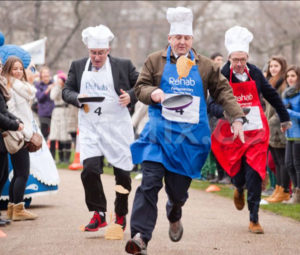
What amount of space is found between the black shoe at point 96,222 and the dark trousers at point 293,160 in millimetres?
3601

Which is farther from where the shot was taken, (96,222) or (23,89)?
(23,89)

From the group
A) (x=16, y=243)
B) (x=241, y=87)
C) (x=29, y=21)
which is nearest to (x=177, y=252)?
(x=16, y=243)

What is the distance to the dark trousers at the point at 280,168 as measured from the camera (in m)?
11.2

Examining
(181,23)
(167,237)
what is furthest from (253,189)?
(181,23)

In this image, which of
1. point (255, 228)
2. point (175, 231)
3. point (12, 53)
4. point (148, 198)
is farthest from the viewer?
point (12, 53)

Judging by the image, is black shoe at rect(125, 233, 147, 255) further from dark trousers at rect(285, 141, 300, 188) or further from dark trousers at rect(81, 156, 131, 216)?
dark trousers at rect(285, 141, 300, 188)

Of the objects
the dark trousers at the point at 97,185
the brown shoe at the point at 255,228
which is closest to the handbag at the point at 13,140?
the dark trousers at the point at 97,185

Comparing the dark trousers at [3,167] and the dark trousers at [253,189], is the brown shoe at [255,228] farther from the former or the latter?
the dark trousers at [3,167]

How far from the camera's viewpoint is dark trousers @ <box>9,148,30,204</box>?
29.1ft

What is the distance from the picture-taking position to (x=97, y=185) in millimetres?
7750

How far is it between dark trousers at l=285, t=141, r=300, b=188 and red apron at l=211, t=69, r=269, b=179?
7.94 ft

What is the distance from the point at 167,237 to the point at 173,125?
160 cm

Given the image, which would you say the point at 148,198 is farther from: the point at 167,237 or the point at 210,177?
the point at 210,177

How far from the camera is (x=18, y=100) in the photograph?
8883mm
